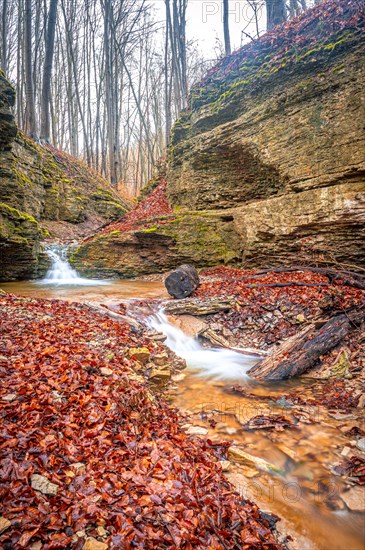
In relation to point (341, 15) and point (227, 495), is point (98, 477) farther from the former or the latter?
point (341, 15)

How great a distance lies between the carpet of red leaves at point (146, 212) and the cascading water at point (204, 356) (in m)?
7.55

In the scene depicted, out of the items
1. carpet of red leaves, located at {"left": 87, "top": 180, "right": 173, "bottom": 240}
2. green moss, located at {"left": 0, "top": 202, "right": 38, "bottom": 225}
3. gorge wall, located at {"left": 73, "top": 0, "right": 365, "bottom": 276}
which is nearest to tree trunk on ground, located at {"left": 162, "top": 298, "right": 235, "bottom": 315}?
gorge wall, located at {"left": 73, "top": 0, "right": 365, "bottom": 276}

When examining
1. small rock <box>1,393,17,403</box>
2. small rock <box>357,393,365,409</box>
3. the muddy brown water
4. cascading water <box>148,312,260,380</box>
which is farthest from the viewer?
cascading water <box>148,312,260,380</box>

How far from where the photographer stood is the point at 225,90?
40.5 ft

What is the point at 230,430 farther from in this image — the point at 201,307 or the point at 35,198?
the point at 35,198

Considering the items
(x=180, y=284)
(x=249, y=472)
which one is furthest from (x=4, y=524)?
(x=180, y=284)

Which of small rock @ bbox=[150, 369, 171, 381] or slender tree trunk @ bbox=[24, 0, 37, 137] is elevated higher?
slender tree trunk @ bbox=[24, 0, 37, 137]

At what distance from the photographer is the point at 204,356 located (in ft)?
19.2

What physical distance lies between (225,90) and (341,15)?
465cm

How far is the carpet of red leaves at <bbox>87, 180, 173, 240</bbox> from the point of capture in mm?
Result: 13647

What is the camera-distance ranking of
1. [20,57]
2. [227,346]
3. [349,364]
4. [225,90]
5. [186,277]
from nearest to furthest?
[349,364] < [227,346] < [186,277] < [225,90] < [20,57]

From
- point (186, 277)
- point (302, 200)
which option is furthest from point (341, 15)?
point (186, 277)

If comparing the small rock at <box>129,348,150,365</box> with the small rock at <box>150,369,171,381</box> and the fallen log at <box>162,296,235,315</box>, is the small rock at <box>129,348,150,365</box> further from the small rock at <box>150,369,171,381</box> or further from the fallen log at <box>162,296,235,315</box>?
the fallen log at <box>162,296,235,315</box>

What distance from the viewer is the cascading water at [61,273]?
11492 mm
